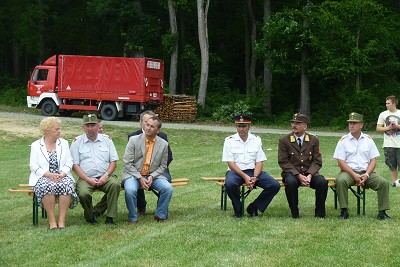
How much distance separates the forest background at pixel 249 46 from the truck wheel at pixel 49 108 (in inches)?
244

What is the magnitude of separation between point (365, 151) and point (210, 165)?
809 cm

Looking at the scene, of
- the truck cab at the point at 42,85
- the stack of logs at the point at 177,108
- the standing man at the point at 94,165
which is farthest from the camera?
the stack of logs at the point at 177,108

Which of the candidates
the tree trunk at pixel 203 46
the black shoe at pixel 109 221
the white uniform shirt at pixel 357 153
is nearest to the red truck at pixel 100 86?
the tree trunk at pixel 203 46

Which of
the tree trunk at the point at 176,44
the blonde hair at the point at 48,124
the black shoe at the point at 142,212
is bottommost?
the black shoe at the point at 142,212

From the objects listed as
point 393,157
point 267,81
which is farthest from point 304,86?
point 393,157

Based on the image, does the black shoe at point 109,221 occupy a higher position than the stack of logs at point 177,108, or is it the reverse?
the stack of logs at point 177,108

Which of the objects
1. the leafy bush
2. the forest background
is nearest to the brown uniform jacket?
the forest background

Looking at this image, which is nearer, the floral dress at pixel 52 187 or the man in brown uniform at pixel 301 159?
the floral dress at pixel 52 187

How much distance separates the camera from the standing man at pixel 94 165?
35.4 ft

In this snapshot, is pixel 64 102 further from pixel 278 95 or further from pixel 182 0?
pixel 278 95

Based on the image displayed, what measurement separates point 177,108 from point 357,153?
24683mm

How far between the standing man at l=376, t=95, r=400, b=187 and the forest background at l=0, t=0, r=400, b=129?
722 inches

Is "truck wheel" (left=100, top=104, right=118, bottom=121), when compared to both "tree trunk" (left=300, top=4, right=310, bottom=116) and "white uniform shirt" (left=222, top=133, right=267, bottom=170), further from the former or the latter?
"white uniform shirt" (left=222, top=133, right=267, bottom=170)

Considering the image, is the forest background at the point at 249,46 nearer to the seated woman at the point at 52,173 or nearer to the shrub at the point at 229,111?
the shrub at the point at 229,111
